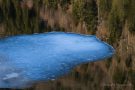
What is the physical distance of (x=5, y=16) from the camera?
44.3 m

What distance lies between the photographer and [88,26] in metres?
36.0

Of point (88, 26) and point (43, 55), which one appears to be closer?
point (43, 55)

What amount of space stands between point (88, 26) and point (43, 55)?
11280 mm

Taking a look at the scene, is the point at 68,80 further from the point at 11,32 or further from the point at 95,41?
the point at 11,32

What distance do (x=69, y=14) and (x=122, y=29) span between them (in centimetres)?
1146

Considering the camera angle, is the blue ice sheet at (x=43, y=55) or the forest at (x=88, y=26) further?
the blue ice sheet at (x=43, y=55)

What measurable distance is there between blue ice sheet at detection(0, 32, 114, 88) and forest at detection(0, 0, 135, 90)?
0.88m

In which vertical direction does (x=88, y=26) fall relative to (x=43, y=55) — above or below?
above

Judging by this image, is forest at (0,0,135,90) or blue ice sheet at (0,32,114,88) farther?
blue ice sheet at (0,32,114,88)

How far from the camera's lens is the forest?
20.5m

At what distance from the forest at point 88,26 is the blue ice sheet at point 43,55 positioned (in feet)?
2.88

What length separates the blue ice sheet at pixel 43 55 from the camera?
21547mm

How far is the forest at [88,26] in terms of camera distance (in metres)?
20.5

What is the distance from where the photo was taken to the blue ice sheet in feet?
70.7
